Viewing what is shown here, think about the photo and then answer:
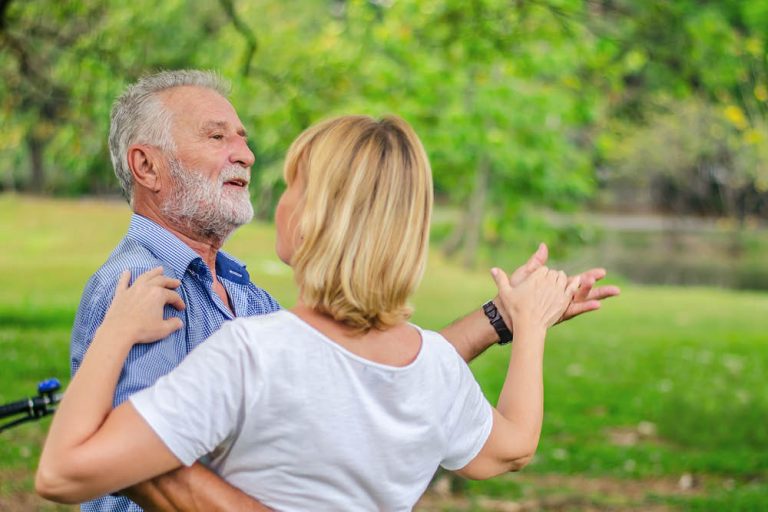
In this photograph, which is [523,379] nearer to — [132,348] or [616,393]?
→ [132,348]

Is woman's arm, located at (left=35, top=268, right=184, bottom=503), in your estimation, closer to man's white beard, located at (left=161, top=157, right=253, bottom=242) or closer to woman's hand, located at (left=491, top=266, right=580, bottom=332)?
man's white beard, located at (left=161, top=157, right=253, bottom=242)

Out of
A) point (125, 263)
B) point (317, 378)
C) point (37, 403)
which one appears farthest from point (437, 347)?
point (37, 403)

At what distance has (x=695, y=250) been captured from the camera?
36.1 m

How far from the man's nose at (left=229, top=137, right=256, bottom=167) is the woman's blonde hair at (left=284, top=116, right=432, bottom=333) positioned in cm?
56

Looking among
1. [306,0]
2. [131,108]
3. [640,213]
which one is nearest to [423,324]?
[131,108]

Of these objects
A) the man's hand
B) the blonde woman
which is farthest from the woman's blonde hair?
the man's hand

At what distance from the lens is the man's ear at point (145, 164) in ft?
7.49

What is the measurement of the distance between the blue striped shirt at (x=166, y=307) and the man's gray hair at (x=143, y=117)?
0.14 metres

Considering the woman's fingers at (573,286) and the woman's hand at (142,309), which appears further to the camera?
the woman's fingers at (573,286)

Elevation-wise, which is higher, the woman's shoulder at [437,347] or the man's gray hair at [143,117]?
the man's gray hair at [143,117]

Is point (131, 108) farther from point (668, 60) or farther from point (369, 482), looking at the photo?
point (668, 60)

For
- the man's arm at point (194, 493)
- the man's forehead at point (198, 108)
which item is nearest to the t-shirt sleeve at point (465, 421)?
the man's arm at point (194, 493)

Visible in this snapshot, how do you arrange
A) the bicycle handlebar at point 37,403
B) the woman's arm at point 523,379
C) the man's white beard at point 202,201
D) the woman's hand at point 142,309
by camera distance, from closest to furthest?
the woman's hand at point 142,309
the woman's arm at point 523,379
the man's white beard at point 202,201
the bicycle handlebar at point 37,403

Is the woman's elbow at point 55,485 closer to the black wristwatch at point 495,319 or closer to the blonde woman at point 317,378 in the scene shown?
the blonde woman at point 317,378
